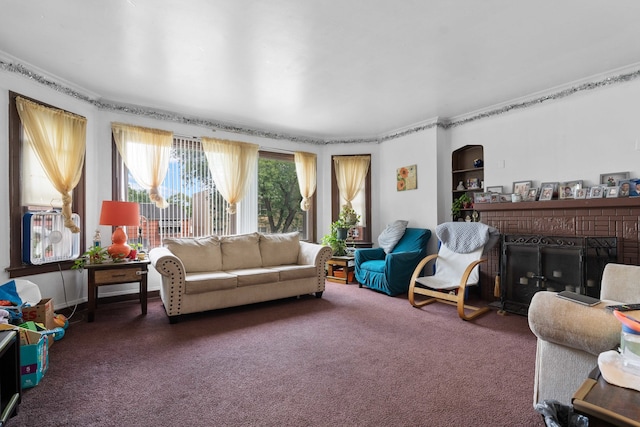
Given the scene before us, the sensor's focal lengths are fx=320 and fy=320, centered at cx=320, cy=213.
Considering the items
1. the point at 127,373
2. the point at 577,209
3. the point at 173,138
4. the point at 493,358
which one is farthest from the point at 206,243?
the point at 577,209

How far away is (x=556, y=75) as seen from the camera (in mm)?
3457

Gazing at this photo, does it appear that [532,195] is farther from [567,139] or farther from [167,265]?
[167,265]

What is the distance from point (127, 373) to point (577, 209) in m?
4.43

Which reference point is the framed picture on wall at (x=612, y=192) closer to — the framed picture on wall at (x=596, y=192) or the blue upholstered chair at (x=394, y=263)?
the framed picture on wall at (x=596, y=192)

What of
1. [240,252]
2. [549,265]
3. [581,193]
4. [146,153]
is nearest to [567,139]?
[581,193]

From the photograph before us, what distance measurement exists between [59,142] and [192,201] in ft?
5.59

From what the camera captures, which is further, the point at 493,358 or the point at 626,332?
the point at 493,358

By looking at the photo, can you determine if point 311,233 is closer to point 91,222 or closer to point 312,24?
point 91,222

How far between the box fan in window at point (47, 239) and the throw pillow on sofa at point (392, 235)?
4.14 metres

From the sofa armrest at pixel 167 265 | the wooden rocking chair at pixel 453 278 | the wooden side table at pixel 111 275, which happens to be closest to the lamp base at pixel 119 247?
the wooden side table at pixel 111 275

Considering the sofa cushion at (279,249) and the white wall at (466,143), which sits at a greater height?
the white wall at (466,143)

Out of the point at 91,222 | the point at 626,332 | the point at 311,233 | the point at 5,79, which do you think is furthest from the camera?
the point at 311,233

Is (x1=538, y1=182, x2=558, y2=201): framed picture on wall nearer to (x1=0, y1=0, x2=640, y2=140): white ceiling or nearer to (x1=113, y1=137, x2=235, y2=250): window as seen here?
(x1=0, y1=0, x2=640, y2=140): white ceiling

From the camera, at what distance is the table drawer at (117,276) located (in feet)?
11.0
